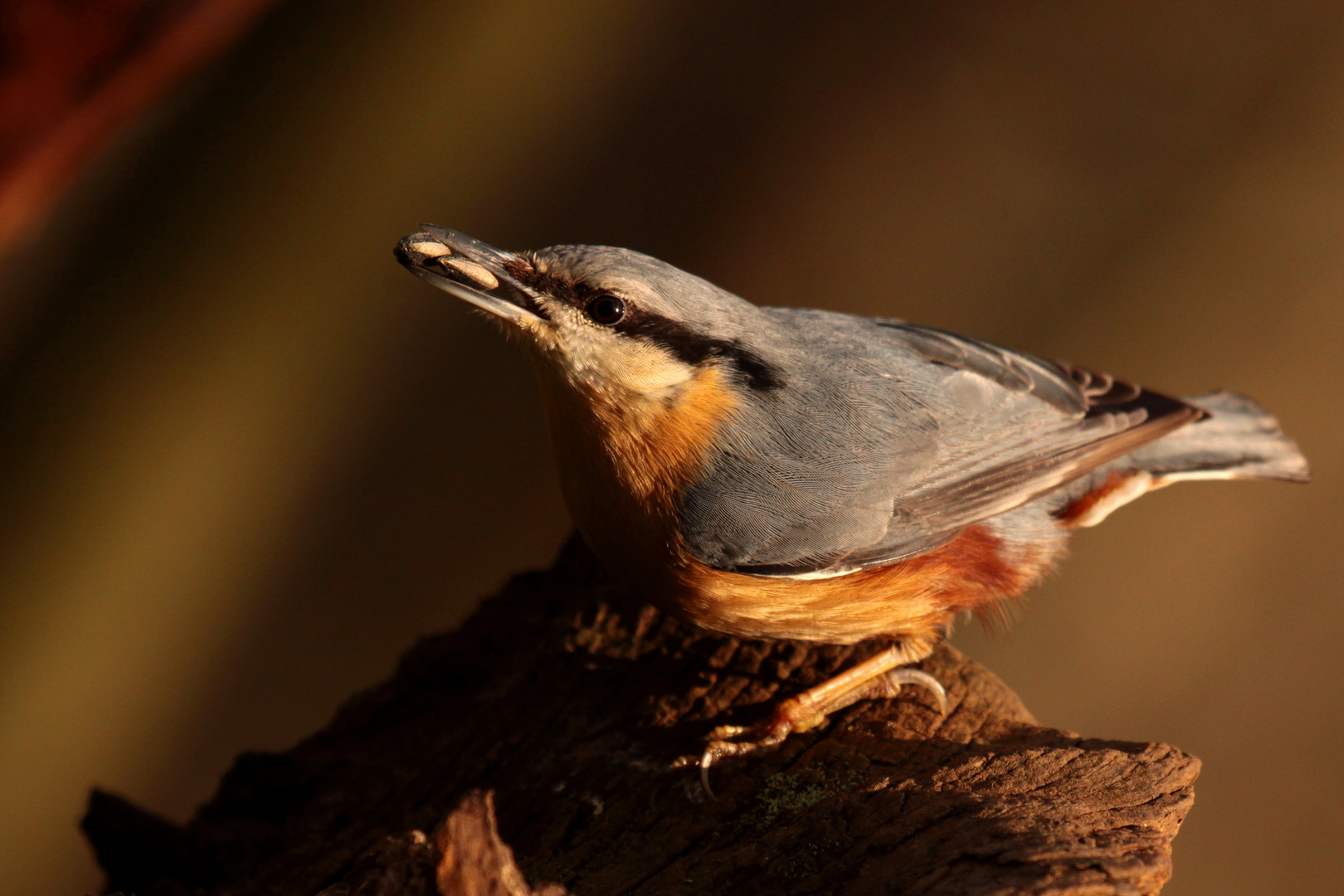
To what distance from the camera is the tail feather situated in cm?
325

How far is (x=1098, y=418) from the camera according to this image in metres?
2.96

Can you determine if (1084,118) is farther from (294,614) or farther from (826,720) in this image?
(294,614)

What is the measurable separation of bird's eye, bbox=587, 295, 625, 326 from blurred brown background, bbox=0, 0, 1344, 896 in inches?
99.3

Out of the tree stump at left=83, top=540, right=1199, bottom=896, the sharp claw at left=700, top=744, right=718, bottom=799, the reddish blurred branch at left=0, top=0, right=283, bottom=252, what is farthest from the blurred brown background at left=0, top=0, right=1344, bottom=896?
the sharp claw at left=700, top=744, right=718, bottom=799

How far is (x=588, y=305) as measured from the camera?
8.03ft

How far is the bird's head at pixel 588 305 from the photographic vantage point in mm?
2412

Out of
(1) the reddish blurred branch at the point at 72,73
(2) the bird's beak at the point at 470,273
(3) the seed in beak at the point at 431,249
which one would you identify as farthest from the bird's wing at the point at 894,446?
(1) the reddish blurred branch at the point at 72,73

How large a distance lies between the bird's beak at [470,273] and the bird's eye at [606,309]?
118mm

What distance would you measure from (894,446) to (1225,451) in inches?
54.4

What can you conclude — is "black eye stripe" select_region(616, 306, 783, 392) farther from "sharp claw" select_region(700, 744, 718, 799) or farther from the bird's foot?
"sharp claw" select_region(700, 744, 718, 799)

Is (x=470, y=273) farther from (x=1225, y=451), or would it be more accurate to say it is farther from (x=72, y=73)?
(x=1225, y=451)

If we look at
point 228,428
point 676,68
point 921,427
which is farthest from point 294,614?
point 921,427

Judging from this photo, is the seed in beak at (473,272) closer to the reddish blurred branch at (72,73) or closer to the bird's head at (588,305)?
the bird's head at (588,305)

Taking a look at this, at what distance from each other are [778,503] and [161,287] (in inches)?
126
